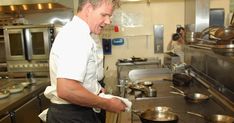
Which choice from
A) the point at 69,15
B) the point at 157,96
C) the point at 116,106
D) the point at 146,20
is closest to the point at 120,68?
the point at 146,20

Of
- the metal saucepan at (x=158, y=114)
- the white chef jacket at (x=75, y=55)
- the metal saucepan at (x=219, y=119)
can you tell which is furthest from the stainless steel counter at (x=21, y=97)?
the metal saucepan at (x=219, y=119)

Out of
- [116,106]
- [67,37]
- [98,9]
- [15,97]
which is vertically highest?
[98,9]

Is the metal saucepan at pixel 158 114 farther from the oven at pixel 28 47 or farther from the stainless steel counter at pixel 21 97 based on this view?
the oven at pixel 28 47

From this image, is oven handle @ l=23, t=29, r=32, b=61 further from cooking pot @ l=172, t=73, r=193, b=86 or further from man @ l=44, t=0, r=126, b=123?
man @ l=44, t=0, r=126, b=123

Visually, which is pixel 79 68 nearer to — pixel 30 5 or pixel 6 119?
pixel 6 119

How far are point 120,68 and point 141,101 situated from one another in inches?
72.1

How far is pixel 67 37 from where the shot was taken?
3.70 feet

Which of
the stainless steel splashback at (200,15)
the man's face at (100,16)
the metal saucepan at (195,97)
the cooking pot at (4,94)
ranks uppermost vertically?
the stainless steel splashback at (200,15)

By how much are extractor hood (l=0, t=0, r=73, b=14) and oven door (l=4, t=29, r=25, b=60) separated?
351 millimetres

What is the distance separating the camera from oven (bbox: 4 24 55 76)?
12.1ft

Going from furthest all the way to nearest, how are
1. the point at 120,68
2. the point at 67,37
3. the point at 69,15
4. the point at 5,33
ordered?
the point at 69,15, the point at 5,33, the point at 120,68, the point at 67,37

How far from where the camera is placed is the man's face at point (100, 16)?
3.77ft

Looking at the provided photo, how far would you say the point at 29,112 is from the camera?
8.36ft

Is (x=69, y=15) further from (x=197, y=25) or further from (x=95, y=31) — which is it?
(x=95, y=31)
